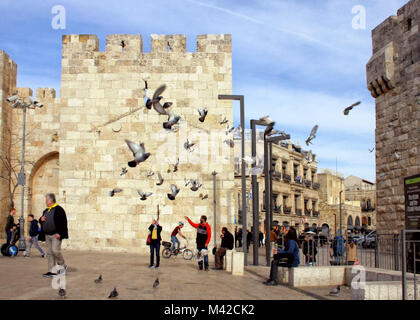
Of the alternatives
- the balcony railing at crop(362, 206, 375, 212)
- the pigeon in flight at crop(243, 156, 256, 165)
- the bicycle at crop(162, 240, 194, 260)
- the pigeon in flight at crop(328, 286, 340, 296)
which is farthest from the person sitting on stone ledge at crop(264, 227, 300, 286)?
the balcony railing at crop(362, 206, 375, 212)

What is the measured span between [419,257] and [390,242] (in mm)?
3474

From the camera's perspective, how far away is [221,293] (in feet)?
30.2

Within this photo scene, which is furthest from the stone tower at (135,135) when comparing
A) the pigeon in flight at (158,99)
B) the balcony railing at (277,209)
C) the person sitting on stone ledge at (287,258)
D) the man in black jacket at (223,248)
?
the balcony railing at (277,209)

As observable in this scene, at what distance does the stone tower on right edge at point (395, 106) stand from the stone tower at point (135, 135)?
19.5 ft

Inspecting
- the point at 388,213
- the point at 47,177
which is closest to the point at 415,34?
the point at 388,213

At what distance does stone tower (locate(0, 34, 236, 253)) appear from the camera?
2012cm

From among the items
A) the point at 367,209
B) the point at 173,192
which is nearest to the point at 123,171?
the point at 173,192

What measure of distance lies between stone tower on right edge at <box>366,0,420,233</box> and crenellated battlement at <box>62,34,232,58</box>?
20.8ft

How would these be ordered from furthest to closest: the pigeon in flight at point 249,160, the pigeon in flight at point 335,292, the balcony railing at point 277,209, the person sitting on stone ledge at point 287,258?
the balcony railing at point 277,209 → the pigeon in flight at point 249,160 → the person sitting on stone ledge at point 287,258 → the pigeon in flight at point 335,292

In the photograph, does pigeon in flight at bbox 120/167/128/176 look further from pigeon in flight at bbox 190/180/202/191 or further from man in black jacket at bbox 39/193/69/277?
man in black jacket at bbox 39/193/69/277

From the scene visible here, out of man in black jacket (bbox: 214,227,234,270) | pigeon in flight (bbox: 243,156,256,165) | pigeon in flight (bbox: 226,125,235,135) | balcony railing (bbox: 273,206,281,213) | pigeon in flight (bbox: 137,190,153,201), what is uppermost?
pigeon in flight (bbox: 226,125,235,135)

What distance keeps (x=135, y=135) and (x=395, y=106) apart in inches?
409

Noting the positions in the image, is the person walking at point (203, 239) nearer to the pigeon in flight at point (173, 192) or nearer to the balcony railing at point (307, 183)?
the pigeon in flight at point (173, 192)

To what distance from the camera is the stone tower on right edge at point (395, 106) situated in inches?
672
